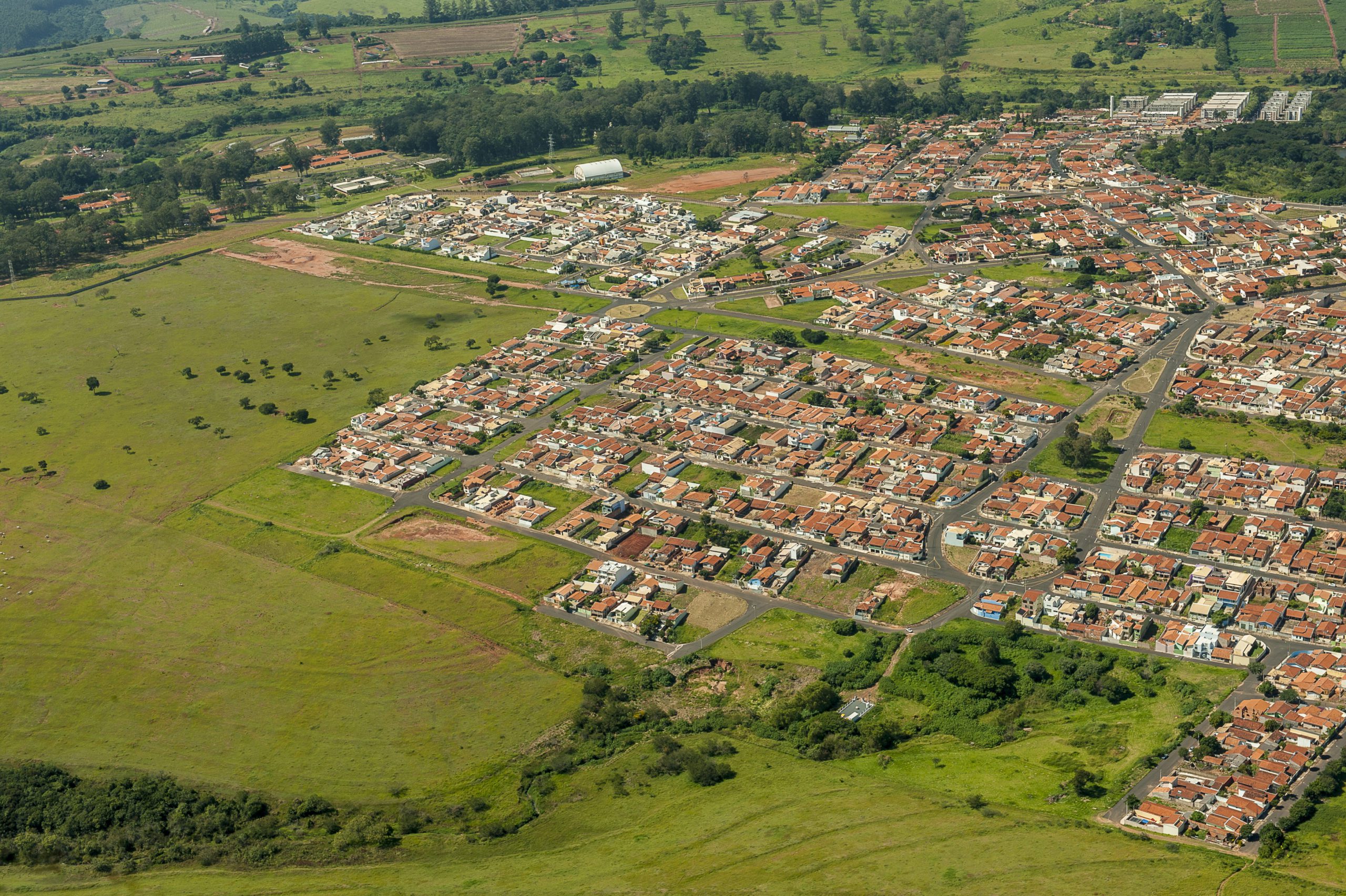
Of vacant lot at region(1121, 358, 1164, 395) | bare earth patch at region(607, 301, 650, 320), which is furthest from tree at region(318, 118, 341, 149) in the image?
vacant lot at region(1121, 358, 1164, 395)

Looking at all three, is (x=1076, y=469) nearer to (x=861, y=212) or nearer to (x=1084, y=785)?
(x=1084, y=785)

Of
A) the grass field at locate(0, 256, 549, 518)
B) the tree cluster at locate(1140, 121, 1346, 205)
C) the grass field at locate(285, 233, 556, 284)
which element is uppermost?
the tree cluster at locate(1140, 121, 1346, 205)

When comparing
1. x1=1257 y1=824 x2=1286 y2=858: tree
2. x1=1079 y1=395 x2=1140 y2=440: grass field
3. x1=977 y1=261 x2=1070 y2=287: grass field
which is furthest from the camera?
x1=977 y1=261 x2=1070 y2=287: grass field

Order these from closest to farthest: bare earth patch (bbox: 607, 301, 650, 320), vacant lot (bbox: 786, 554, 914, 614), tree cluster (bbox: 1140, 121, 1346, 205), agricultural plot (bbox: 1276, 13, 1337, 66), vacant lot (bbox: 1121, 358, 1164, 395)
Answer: vacant lot (bbox: 786, 554, 914, 614) < vacant lot (bbox: 1121, 358, 1164, 395) < bare earth patch (bbox: 607, 301, 650, 320) < tree cluster (bbox: 1140, 121, 1346, 205) < agricultural plot (bbox: 1276, 13, 1337, 66)

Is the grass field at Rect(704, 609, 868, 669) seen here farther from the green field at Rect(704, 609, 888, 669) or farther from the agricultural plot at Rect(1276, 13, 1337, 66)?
the agricultural plot at Rect(1276, 13, 1337, 66)

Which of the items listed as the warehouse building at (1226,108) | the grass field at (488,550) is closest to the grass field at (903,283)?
the grass field at (488,550)

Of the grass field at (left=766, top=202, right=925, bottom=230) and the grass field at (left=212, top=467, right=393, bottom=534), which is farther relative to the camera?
the grass field at (left=766, top=202, right=925, bottom=230)

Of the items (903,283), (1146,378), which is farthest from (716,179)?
(1146,378)

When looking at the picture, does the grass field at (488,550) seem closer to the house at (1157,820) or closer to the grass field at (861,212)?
the house at (1157,820)
